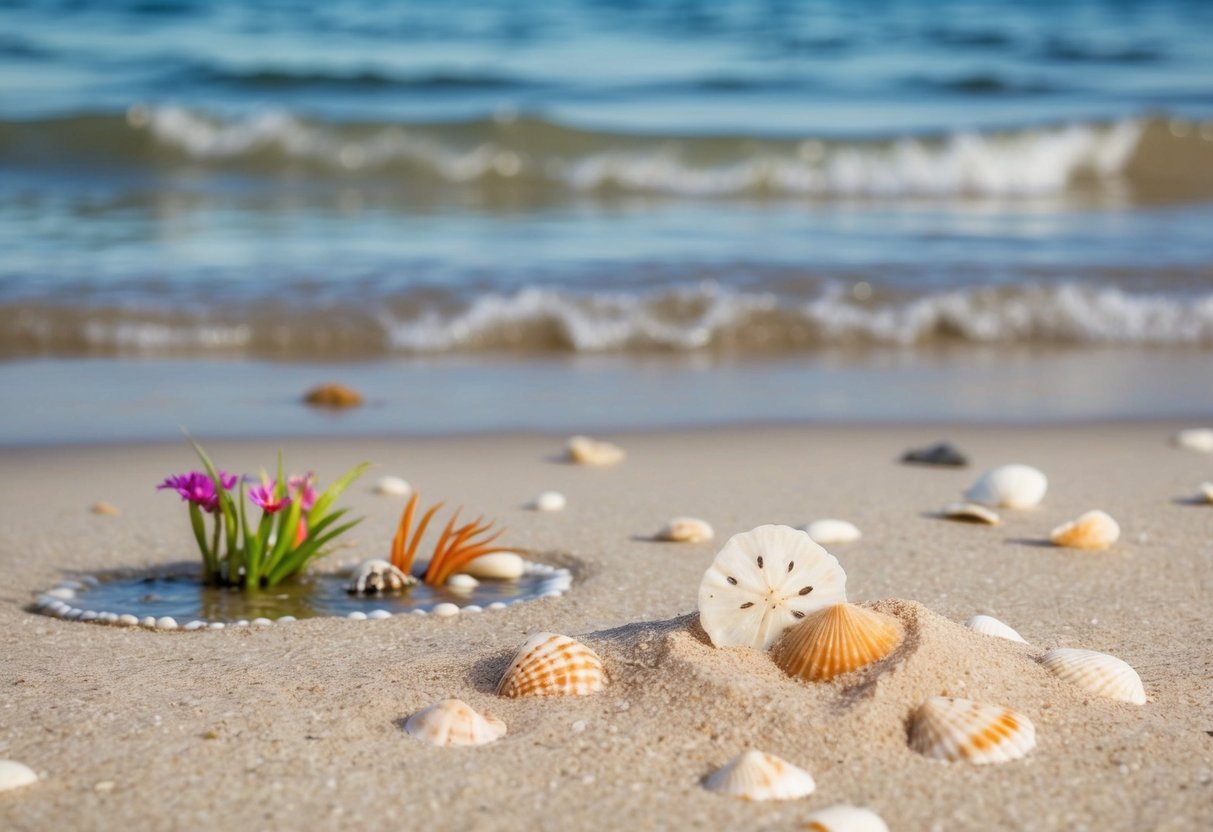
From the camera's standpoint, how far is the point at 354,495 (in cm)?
459

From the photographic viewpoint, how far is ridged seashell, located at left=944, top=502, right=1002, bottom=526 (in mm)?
4152

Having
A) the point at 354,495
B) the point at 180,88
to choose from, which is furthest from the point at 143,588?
the point at 180,88

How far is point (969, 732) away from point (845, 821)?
37 cm

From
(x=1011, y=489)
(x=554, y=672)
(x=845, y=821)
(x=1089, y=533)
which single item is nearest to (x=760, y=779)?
(x=845, y=821)

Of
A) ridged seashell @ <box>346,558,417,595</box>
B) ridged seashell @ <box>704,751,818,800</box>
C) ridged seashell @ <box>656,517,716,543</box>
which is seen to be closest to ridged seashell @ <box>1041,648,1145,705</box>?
ridged seashell @ <box>704,751,818,800</box>

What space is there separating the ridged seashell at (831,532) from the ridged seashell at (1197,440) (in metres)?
1.90

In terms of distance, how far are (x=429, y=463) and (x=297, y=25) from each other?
59.6ft

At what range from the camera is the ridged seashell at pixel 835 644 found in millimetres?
2521

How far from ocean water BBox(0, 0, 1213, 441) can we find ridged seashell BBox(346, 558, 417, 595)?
2.12m

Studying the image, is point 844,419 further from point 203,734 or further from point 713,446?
point 203,734

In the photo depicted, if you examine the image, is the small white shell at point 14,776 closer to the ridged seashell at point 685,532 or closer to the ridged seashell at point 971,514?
the ridged seashell at point 685,532

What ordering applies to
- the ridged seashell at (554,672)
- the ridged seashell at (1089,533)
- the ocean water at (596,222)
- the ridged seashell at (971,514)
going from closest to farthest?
the ridged seashell at (554,672)
the ridged seashell at (1089,533)
the ridged seashell at (971,514)
the ocean water at (596,222)

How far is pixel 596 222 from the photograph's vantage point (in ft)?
34.7

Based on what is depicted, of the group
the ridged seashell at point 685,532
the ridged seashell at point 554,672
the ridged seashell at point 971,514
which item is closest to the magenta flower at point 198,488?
the ridged seashell at point 554,672
